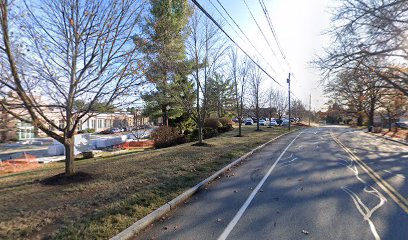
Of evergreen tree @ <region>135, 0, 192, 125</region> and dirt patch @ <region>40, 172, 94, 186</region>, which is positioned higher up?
evergreen tree @ <region>135, 0, 192, 125</region>

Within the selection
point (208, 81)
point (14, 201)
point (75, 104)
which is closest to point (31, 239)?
point (14, 201)

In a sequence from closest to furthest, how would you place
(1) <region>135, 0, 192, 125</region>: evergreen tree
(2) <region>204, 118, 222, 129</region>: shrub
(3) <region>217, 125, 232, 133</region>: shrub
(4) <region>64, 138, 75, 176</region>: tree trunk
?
(4) <region>64, 138, 75, 176</region>: tree trunk, (1) <region>135, 0, 192, 125</region>: evergreen tree, (3) <region>217, 125, 232, 133</region>: shrub, (2) <region>204, 118, 222, 129</region>: shrub

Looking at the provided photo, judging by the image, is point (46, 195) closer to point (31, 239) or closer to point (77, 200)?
point (77, 200)

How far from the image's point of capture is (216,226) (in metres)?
4.82

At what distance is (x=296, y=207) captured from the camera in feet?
19.0

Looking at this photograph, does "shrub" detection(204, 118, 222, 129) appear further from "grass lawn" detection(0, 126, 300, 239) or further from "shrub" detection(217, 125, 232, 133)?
"grass lawn" detection(0, 126, 300, 239)

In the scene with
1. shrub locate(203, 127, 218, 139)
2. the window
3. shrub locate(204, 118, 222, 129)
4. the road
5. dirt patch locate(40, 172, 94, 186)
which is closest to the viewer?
the road

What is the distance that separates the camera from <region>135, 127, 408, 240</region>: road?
4.54m

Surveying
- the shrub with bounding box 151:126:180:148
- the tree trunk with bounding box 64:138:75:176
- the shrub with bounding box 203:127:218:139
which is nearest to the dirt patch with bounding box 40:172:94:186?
the tree trunk with bounding box 64:138:75:176

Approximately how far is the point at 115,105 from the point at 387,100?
40.6 metres

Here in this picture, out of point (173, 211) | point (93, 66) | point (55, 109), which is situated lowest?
point (173, 211)

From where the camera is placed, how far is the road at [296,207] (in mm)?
4543

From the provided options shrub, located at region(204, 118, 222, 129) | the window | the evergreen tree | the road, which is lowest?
the road

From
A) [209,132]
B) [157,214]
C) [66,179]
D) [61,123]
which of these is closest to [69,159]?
[66,179]
